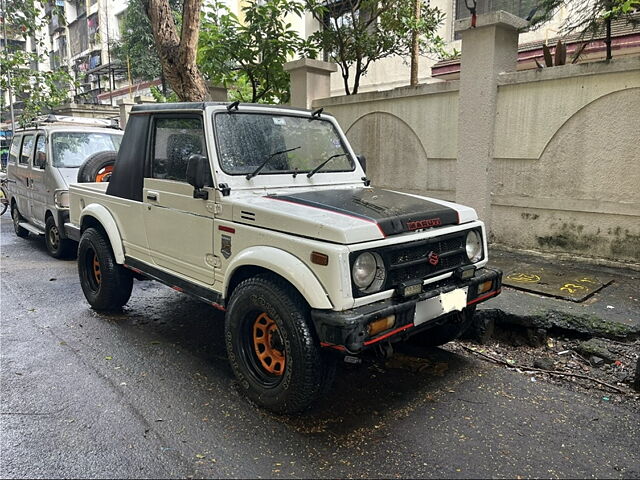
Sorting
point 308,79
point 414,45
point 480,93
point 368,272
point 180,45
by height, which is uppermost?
point 414,45

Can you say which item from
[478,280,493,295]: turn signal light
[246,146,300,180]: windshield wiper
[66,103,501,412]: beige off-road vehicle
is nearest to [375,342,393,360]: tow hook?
[66,103,501,412]: beige off-road vehicle

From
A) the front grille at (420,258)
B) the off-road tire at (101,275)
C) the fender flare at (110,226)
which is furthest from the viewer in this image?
the off-road tire at (101,275)

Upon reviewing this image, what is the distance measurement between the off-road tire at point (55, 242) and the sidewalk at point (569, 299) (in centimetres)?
611

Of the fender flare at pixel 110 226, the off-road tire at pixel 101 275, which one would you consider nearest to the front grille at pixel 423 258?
the fender flare at pixel 110 226

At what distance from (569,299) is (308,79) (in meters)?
5.93

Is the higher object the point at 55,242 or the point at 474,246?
the point at 474,246

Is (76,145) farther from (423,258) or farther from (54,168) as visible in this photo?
(423,258)

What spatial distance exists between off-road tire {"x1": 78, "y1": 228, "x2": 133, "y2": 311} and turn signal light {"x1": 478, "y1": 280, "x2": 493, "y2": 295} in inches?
130

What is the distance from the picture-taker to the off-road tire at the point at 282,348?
9.21 feet

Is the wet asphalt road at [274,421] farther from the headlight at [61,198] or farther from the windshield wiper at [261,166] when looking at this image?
the headlight at [61,198]

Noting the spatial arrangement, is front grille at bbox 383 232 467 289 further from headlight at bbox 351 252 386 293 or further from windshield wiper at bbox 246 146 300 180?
windshield wiper at bbox 246 146 300 180

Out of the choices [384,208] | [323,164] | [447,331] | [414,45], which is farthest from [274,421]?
[414,45]

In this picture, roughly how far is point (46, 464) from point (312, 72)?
761cm

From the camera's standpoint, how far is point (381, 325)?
9.10ft
